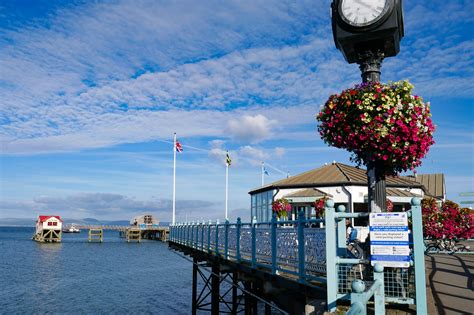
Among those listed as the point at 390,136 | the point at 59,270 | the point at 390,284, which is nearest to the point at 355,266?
the point at 390,284

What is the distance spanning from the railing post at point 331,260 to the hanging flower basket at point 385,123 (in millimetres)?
1280

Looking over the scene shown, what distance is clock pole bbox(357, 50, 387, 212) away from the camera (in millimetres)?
7293

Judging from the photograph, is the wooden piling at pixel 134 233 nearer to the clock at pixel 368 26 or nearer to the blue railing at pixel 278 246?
the blue railing at pixel 278 246

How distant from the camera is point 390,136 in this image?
22.2 feet

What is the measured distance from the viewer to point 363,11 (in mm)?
7715

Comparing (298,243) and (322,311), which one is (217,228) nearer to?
(298,243)

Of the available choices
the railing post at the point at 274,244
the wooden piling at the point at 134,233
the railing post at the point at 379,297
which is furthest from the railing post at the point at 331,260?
the wooden piling at the point at 134,233

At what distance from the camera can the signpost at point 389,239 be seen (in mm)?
5973

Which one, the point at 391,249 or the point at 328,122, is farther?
the point at 328,122

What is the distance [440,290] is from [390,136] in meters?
3.63

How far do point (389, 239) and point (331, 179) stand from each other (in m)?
19.5

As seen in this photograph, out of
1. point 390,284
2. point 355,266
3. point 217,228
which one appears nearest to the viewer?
point 390,284

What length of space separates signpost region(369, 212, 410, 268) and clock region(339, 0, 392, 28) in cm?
351

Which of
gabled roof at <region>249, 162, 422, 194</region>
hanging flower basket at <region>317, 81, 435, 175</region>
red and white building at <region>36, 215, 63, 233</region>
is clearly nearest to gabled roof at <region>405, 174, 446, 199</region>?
gabled roof at <region>249, 162, 422, 194</region>
